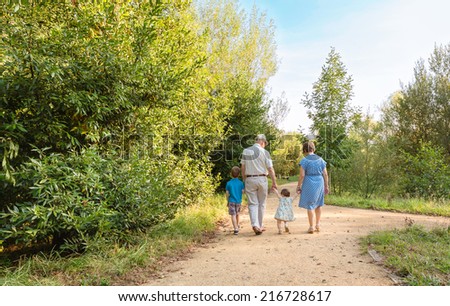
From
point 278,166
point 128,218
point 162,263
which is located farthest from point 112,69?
point 278,166

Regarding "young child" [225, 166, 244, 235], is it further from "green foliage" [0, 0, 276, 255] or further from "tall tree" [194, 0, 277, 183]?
"tall tree" [194, 0, 277, 183]

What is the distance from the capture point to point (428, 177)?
615 inches

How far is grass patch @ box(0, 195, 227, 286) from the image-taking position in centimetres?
468

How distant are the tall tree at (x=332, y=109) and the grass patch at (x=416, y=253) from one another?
10.2m

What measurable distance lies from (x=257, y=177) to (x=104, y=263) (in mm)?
A: 3823

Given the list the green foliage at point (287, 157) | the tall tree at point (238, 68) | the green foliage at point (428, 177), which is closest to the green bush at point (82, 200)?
the tall tree at point (238, 68)

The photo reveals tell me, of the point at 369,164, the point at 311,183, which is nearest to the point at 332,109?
the point at 369,164

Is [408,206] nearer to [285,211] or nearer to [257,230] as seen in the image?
[285,211]

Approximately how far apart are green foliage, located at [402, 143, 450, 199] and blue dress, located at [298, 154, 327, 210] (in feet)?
32.6

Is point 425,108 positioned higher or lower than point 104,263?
higher

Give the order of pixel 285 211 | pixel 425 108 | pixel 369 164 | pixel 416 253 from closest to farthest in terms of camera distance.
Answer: pixel 416 253 < pixel 285 211 < pixel 369 164 < pixel 425 108

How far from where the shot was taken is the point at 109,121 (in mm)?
6703

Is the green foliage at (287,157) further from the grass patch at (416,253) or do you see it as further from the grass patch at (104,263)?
the grass patch at (104,263)
